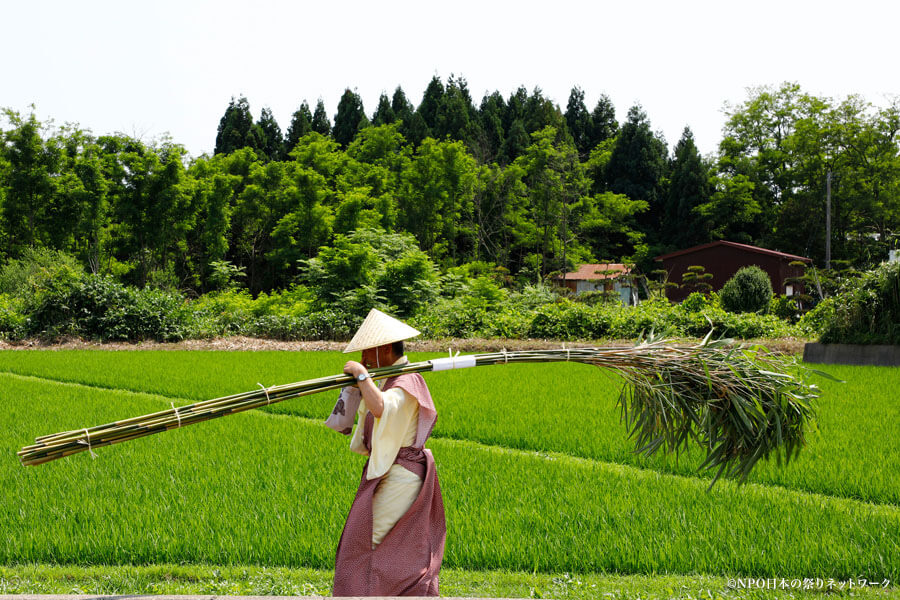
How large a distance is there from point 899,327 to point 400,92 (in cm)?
5640

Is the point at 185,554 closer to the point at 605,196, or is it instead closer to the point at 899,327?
the point at 899,327

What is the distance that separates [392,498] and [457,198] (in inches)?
1550

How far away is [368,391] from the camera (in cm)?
274

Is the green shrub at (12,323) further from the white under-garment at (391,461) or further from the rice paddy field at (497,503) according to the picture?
the white under-garment at (391,461)

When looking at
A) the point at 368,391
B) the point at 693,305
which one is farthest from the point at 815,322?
the point at 368,391

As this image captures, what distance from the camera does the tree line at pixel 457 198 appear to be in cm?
3338

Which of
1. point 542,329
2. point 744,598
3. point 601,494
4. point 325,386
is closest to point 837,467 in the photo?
point 601,494

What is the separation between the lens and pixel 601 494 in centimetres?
528

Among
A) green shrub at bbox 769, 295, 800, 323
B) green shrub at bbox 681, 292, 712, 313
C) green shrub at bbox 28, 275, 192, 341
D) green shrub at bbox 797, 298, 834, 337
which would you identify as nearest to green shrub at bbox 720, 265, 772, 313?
green shrub at bbox 769, 295, 800, 323

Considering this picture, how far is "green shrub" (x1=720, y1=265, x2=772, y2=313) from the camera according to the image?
2267 centimetres

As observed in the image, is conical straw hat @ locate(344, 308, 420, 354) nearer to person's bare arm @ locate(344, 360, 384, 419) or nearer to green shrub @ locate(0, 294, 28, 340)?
person's bare arm @ locate(344, 360, 384, 419)

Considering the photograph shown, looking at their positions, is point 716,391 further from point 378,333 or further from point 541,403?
point 541,403

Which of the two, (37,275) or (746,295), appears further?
(746,295)

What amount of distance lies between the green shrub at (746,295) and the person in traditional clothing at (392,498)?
2160cm
